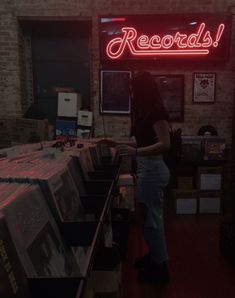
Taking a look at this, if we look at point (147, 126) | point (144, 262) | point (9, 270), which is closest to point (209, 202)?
point (144, 262)

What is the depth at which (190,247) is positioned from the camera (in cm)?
319

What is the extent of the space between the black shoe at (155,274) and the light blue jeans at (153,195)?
14cm

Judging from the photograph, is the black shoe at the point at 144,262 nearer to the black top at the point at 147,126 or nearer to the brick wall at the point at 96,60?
the black top at the point at 147,126

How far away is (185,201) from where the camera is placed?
14.1ft

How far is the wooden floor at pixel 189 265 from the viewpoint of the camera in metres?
2.38

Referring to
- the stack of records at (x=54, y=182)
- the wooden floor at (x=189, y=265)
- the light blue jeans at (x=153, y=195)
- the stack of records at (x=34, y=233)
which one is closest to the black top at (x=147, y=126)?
the light blue jeans at (x=153, y=195)

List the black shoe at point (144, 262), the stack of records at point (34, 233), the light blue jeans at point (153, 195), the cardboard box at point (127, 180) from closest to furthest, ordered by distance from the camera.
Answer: the stack of records at point (34, 233) → the light blue jeans at point (153, 195) → the black shoe at point (144, 262) → the cardboard box at point (127, 180)

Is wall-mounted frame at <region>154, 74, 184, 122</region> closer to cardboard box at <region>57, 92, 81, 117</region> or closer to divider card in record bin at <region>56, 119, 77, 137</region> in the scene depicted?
cardboard box at <region>57, 92, 81, 117</region>

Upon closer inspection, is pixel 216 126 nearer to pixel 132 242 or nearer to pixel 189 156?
pixel 189 156

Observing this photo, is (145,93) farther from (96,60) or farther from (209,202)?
(209,202)

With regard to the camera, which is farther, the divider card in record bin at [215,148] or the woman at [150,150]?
the divider card in record bin at [215,148]

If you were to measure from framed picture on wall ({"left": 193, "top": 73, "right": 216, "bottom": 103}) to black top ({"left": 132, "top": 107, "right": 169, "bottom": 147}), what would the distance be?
2.54m

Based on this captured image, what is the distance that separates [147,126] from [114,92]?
2.47 m

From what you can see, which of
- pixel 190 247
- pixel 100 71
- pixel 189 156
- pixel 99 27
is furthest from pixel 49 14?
pixel 190 247
